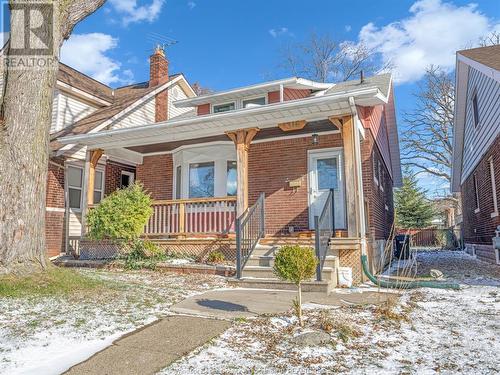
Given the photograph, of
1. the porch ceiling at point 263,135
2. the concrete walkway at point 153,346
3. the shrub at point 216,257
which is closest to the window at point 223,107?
the porch ceiling at point 263,135

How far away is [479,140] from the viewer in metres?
11.5

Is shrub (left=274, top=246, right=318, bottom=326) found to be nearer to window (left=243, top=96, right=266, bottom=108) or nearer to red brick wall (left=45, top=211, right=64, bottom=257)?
window (left=243, top=96, right=266, bottom=108)

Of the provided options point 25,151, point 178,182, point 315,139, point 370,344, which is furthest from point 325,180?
point 25,151

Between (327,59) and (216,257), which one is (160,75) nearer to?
(216,257)

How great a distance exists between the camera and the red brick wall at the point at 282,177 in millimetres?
9859

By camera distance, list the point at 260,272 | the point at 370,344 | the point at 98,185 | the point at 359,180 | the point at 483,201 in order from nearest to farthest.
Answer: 1. the point at 370,344
2. the point at 260,272
3. the point at 359,180
4. the point at 483,201
5. the point at 98,185

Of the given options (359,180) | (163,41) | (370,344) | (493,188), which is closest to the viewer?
(370,344)

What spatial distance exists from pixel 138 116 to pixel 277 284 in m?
9.69

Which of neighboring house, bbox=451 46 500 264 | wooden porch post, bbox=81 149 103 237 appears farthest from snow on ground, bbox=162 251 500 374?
wooden porch post, bbox=81 149 103 237

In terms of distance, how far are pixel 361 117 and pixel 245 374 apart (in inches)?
308

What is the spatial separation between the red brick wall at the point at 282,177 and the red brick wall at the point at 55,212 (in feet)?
18.7

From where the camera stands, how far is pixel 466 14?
2088cm

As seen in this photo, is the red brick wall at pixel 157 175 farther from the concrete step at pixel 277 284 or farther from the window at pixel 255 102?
the concrete step at pixel 277 284

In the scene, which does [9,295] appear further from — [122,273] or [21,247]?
[122,273]
